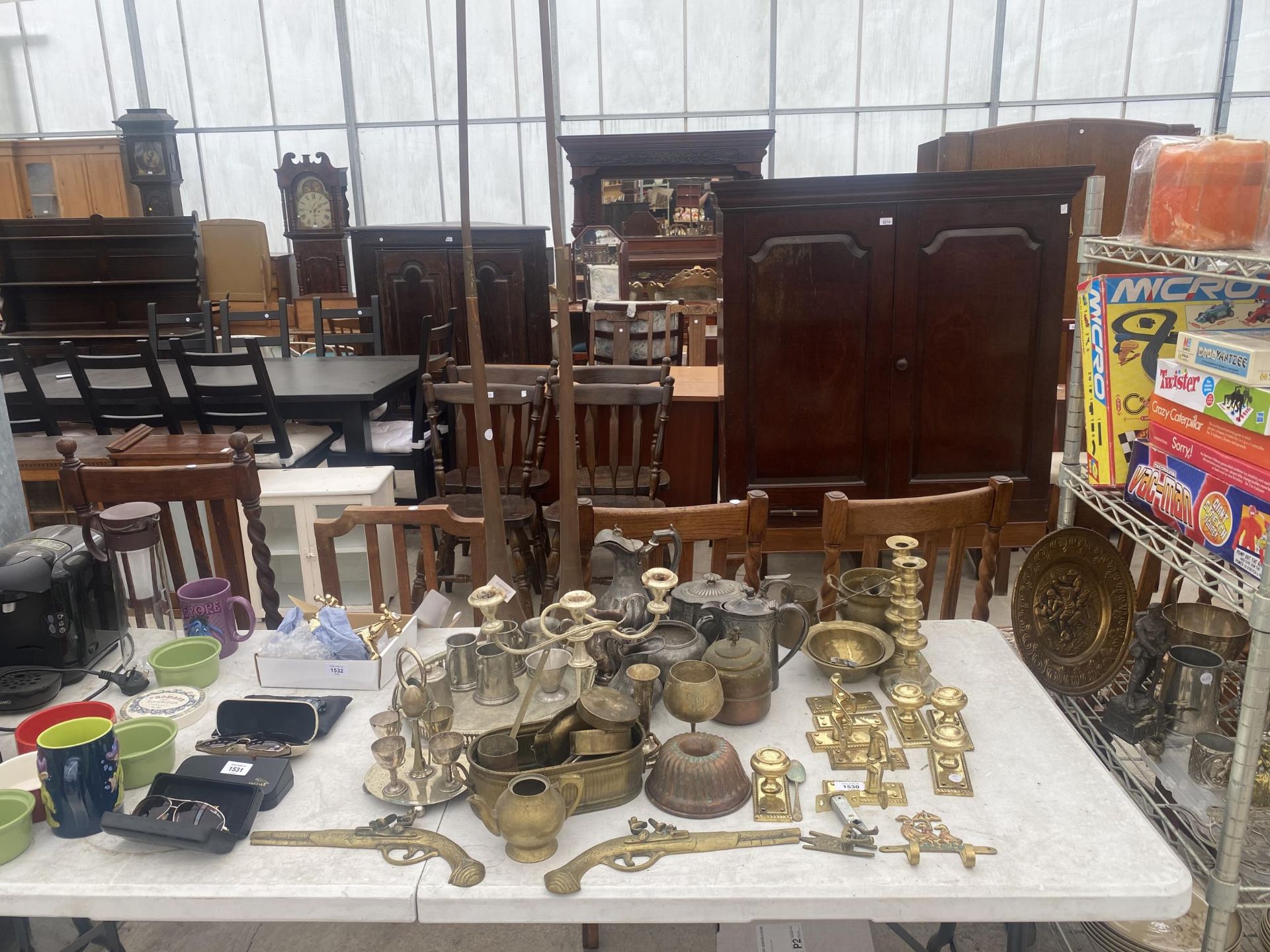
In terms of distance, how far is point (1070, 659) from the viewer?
1483 millimetres

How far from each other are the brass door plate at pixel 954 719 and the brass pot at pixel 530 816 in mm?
546

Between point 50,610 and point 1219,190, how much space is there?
1.78 metres

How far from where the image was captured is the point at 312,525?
2.66m

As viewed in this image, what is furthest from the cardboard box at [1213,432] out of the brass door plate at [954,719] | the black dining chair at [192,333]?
the black dining chair at [192,333]

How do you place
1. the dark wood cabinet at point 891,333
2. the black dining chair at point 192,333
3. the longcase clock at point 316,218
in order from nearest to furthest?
1. the dark wood cabinet at point 891,333
2. the black dining chair at point 192,333
3. the longcase clock at point 316,218

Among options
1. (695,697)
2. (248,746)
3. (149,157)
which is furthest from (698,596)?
(149,157)

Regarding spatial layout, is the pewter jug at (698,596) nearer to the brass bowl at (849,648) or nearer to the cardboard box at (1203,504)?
the brass bowl at (849,648)

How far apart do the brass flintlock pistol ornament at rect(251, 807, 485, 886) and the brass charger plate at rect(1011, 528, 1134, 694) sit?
102 centimetres

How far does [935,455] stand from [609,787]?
85.0 inches

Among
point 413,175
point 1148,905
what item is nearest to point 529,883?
point 1148,905

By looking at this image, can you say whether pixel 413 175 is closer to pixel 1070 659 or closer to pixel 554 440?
pixel 554 440

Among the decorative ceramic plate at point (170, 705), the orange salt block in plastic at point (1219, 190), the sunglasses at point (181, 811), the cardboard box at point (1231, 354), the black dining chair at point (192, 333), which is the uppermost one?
the orange salt block in plastic at point (1219, 190)

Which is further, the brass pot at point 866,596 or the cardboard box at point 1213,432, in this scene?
the brass pot at point 866,596

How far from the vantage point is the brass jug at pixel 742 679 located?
122cm
